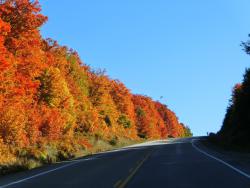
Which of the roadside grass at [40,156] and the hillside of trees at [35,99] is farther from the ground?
the hillside of trees at [35,99]

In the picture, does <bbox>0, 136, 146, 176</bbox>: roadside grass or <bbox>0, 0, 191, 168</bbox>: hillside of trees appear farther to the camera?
<bbox>0, 0, 191, 168</bbox>: hillside of trees

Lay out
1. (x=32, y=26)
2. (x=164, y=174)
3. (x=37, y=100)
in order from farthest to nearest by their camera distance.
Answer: (x=37, y=100), (x=32, y=26), (x=164, y=174)

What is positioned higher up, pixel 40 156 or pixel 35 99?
pixel 35 99

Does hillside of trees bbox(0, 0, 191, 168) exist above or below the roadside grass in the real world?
above

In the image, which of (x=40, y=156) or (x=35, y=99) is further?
(x=35, y=99)

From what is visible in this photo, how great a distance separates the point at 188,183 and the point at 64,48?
53155 millimetres

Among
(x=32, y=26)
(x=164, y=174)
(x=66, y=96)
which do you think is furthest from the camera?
(x=66, y=96)

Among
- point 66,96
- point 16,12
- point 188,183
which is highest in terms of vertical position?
point 16,12

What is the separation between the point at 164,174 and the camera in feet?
57.6

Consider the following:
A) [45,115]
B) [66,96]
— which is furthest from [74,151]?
[66,96]

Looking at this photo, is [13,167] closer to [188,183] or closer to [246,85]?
[188,183]

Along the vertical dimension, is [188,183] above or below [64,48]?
below

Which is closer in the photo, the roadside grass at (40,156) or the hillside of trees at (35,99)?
the roadside grass at (40,156)

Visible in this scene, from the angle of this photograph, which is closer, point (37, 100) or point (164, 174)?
point (164, 174)
